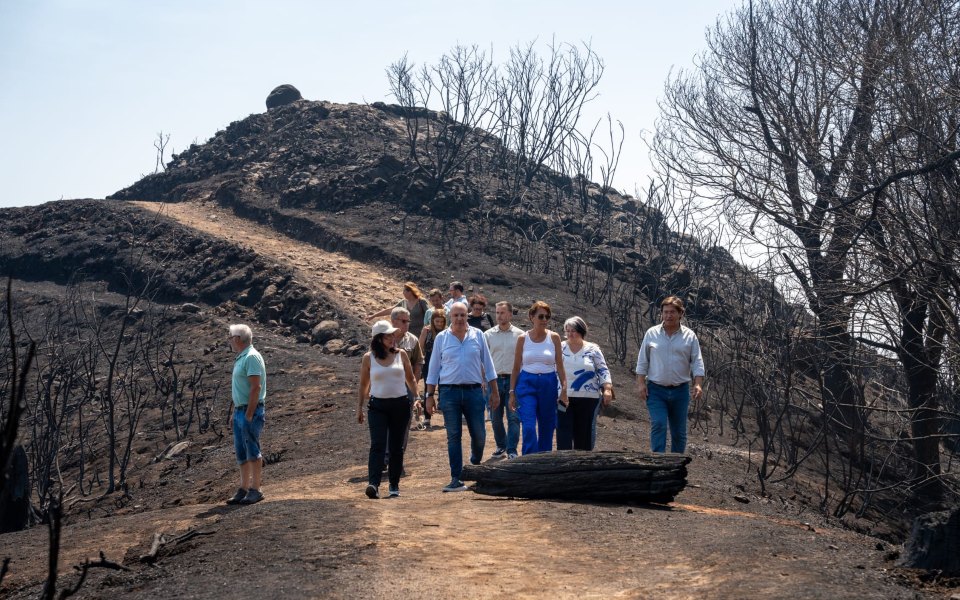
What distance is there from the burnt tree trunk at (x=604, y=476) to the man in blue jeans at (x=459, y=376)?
768 mm

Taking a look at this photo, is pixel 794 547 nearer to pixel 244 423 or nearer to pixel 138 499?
pixel 244 423

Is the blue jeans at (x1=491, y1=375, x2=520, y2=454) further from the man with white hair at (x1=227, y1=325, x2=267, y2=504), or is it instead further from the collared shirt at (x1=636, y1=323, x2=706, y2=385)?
the man with white hair at (x1=227, y1=325, x2=267, y2=504)

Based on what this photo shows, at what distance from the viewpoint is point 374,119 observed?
48.7 metres

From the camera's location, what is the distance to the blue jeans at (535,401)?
8.80 m

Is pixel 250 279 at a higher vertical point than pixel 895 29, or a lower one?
lower

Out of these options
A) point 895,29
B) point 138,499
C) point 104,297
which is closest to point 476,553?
point 138,499

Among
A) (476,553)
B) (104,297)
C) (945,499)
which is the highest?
(104,297)

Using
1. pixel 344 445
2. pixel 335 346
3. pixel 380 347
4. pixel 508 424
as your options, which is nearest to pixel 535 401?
pixel 508 424

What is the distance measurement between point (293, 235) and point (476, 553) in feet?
94.8

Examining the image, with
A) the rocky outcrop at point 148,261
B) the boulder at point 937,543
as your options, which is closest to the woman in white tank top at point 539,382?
the boulder at point 937,543

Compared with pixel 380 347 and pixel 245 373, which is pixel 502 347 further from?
pixel 245 373

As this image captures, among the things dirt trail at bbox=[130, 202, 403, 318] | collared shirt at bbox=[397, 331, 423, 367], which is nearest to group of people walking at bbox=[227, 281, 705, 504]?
collared shirt at bbox=[397, 331, 423, 367]

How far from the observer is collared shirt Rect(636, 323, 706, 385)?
28.6ft

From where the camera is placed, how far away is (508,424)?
9391mm
